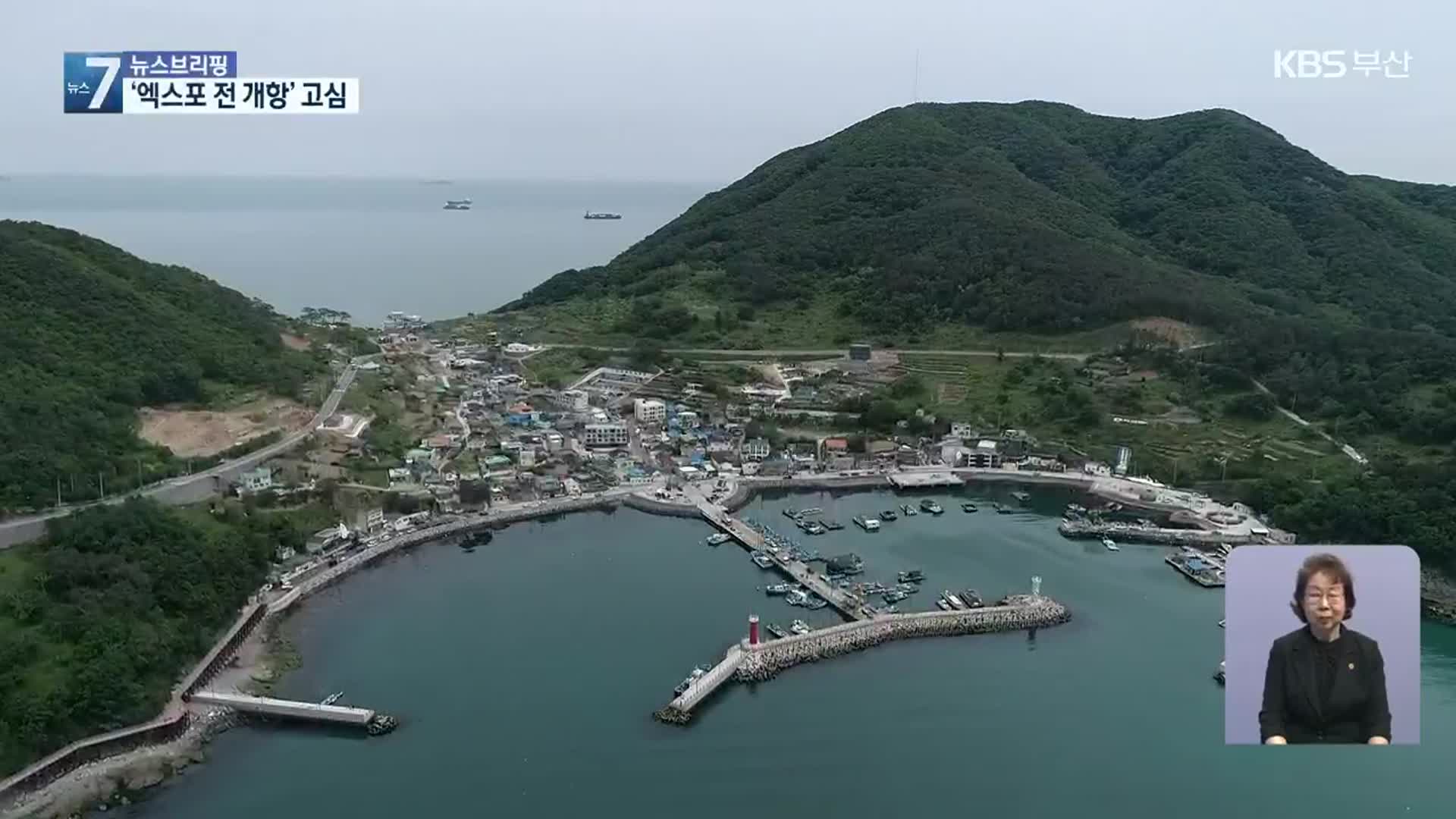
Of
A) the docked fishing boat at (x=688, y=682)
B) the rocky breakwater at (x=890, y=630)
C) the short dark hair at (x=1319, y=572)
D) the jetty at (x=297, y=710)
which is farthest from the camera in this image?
the rocky breakwater at (x=890, y=630)

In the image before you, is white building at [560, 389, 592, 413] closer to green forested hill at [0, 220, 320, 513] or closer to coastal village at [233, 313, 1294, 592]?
coastal village at [233, 313, 1294, 592]

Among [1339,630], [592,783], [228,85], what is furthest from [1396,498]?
[228,85]

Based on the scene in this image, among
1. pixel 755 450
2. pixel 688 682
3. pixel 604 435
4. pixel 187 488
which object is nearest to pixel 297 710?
pixel 688 682

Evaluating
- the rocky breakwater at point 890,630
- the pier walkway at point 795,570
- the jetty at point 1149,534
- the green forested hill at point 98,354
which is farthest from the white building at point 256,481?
the jetty at point 1149,534

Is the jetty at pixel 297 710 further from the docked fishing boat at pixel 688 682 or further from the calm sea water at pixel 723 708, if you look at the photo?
the docked fishing boat at pixel 688 682

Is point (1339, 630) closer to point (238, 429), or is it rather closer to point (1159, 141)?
point (238, 429)

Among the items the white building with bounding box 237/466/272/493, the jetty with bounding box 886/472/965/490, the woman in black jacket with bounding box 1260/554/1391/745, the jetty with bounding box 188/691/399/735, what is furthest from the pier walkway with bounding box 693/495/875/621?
the woman in black jacket with bounding box 1260/554/1391/745

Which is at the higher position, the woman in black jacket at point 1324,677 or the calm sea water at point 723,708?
the woman in black jacket at point 1324,677

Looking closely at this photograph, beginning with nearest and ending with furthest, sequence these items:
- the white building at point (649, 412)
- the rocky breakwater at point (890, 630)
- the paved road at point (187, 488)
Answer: the rocky breakwater at point (890, 630) → the paved road at point (187, 488) → the white building at point (649, 412)

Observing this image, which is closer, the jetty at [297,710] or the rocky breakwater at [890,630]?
the jetty at [297,710]
